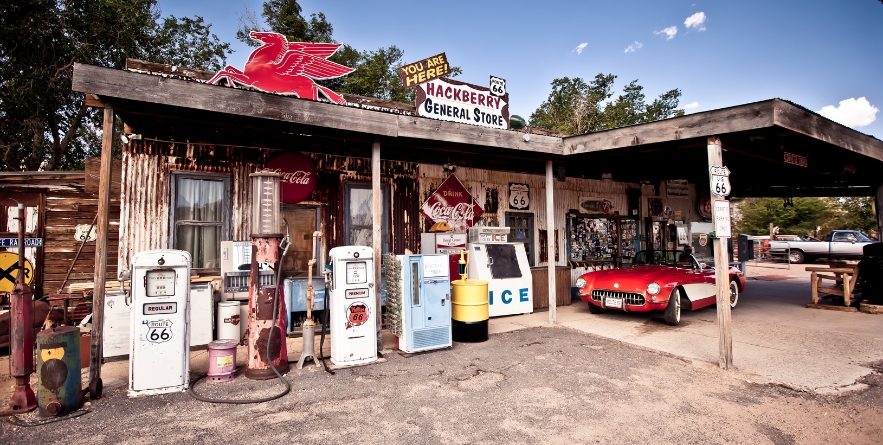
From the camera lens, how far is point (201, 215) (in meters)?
7.29

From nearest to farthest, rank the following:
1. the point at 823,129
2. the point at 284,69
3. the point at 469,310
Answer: the point at 469,310 → the point at 823,129 → the point at 284,69

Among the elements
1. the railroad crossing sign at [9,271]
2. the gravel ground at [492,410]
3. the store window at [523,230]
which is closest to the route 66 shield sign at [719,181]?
the gravel ground at [492,410]

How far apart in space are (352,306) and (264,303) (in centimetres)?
101

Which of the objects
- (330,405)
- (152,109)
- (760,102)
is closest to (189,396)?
(330,405)

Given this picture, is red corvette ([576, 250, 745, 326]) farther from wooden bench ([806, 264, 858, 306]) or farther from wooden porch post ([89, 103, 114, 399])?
wooden porch post ([89, 103, 114, 399])

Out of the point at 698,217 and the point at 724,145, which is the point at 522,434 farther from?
the point at 698,217

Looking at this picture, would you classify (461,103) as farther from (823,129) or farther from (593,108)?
(593,108)

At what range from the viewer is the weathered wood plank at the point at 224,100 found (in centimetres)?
457

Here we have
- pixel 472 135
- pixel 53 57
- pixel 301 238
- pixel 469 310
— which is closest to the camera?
pixel 469 310

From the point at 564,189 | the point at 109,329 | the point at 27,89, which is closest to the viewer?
the point at 109,329

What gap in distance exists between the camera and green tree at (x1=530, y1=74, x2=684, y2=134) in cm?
2770

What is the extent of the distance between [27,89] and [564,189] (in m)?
15.8

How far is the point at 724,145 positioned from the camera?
21.7ft

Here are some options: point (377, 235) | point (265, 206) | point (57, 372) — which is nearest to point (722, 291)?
point (377, 235)
